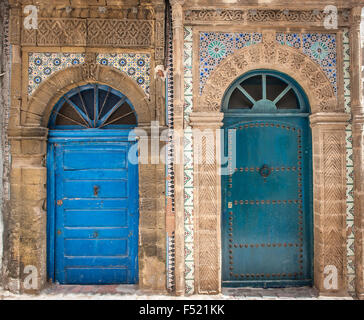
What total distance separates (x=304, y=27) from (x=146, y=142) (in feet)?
8.61

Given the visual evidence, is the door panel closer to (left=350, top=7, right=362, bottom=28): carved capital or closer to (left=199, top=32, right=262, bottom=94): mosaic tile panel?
(left=199, top=32, right=262, bottom=94): mosaic tile panel

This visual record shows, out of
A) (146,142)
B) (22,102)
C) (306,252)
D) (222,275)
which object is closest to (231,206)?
(222,275)

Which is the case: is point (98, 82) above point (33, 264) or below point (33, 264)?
above

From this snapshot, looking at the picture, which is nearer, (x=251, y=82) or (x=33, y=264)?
(x=33, y=264)

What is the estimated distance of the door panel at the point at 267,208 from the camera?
3.85 m

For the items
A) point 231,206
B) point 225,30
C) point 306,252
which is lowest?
point 306,252

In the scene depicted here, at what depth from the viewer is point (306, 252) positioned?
3.87 meters

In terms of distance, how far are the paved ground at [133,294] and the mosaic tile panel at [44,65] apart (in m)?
2.65

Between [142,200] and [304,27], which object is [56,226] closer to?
[142,200]

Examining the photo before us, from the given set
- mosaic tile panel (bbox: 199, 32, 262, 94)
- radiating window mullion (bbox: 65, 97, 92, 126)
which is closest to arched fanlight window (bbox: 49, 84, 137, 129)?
radiating window mullion (bbox: 65, 97, 92, 126)

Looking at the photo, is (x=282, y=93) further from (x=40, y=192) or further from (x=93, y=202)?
(x=40, y=192)

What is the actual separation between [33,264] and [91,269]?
742mm

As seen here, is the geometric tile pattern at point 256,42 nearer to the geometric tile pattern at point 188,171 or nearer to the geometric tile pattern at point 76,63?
the geometric tile pattern at point 188,171

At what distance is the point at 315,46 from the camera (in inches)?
148
